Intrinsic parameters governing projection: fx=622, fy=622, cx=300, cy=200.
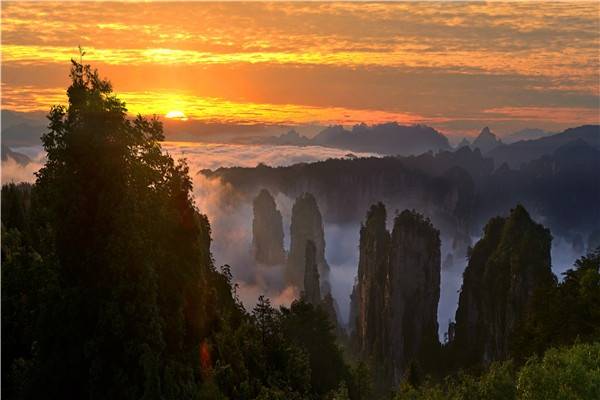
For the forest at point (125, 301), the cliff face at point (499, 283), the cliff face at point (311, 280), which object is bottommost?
the cliff face at point (311, 280)

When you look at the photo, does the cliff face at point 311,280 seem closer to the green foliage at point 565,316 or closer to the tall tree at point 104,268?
the green foliage at point 565,316

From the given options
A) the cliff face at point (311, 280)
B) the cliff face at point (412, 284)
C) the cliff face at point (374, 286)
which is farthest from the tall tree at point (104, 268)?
the cliff face at point (311, 280)

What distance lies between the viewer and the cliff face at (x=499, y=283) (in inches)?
3794

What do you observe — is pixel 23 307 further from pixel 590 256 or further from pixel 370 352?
pixel 370 352

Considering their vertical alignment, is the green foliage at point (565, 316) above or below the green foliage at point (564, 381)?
below

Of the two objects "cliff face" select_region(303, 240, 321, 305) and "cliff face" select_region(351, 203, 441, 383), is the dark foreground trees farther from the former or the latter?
"cliff face" select_region(303, 240, 321, 305)

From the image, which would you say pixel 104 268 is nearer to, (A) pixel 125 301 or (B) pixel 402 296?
(A) pixel 125 301

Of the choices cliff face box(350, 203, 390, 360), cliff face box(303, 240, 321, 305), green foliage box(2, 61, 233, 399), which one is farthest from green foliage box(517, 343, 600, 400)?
cliff face box(303, 240, 321, 305)

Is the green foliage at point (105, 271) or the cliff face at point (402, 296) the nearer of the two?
the green foliage at point (105, 271)

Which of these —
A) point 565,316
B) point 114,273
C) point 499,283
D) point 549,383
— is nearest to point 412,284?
point 499,283

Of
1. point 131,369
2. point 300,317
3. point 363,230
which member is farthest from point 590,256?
point 363,230

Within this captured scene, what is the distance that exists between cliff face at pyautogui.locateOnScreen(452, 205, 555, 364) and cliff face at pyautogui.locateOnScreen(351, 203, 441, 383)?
23.4 m

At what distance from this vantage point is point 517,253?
9825 cm

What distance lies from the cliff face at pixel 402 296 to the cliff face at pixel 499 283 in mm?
23375
